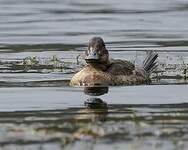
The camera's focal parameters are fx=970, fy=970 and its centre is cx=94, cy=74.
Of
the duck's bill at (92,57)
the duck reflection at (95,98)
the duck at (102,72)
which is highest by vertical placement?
the duck's bill at (92,57)

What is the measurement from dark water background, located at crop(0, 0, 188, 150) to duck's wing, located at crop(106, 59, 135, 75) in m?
0.53

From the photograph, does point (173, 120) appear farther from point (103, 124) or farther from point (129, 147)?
point (129, 147)

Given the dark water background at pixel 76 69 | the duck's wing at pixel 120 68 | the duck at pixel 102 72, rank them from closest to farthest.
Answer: the dark water background at pixel 76 69 < the duck at pixel 102 72 < the duck's wing at pixel 120 68

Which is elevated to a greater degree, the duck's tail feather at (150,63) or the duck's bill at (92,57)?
the duck's bill at (92,57)

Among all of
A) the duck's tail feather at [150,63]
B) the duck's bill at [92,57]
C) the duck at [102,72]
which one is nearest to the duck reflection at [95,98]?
the duck at [102,72]

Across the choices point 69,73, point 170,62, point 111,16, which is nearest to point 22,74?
point 69,73

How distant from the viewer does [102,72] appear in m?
16.5

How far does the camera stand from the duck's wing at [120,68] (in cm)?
1659

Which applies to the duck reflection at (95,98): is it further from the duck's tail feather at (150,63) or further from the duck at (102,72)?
the duck's tail feather at (150,63)

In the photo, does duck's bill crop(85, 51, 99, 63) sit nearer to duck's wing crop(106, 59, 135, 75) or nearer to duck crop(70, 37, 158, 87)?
duck crop(70, 37, 158, 87)

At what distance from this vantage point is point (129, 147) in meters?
10.1

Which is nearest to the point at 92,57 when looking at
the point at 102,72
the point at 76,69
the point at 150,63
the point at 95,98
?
the point at 102,72

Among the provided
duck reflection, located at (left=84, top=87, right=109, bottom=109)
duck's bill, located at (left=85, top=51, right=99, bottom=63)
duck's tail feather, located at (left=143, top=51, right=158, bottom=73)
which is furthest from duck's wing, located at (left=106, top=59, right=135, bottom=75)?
duck's tail feather, located at (left=143, top=51, right=158, bottom=73)

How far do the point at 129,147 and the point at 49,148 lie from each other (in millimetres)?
835
